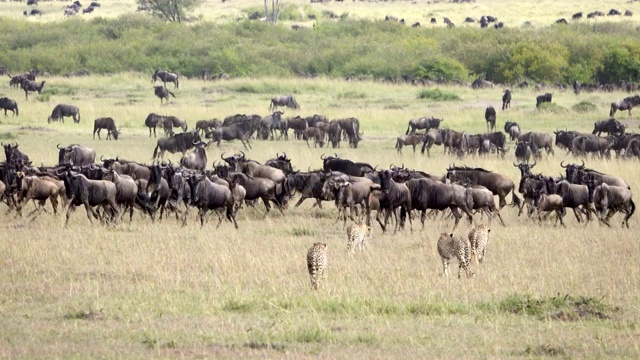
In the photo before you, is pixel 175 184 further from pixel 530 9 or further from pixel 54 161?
pixel 530 9

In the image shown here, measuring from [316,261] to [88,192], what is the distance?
254 inches

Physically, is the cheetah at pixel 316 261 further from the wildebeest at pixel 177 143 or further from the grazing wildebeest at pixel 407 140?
the grazing wildebeest at pixel 407 140

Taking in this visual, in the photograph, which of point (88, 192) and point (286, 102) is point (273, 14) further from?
point (88, 192)

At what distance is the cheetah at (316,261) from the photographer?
448 inches

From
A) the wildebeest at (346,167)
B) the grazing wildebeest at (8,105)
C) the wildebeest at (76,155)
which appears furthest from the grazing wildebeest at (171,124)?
the wildebeest at (346,167)

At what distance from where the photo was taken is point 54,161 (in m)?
25.7

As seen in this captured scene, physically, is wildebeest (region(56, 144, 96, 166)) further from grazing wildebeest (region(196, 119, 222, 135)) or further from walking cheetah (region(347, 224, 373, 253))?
walking cheetah (region(347, 224, 373, 253))

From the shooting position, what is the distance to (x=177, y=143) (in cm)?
2806

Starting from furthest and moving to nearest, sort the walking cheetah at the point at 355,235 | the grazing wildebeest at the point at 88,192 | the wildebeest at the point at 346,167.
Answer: the wildebeest at the point at 346,167
the grazing wildebeest at the point at 88,192
the walking cheetah at the point at 355,235

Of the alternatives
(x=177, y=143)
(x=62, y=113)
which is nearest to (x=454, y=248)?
(x=177, y=143)

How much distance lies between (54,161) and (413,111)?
15752 mm

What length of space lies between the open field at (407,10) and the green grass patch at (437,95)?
43162 mm

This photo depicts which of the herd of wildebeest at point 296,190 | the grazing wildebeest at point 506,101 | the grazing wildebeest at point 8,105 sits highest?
the herd of wildebeest at point 296,190

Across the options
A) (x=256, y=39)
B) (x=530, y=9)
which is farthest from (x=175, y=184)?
(x=530, y=9)
